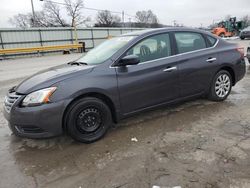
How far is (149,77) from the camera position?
4156mm

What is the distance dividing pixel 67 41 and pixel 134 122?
24.1m

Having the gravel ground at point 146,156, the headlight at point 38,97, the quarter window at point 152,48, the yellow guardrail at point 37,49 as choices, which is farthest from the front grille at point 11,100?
the yellow guardrail at point 37,49

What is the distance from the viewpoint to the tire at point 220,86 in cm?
513

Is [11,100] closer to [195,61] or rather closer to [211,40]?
[195,61]

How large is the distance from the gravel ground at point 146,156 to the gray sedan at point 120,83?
32 centimetres

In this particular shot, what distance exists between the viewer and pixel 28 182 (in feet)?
9.42

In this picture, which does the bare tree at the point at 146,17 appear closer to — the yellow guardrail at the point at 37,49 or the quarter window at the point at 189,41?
the yellow guardrail at the point at 37,49

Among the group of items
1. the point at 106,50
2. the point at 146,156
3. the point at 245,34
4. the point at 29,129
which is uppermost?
the point at 106,50

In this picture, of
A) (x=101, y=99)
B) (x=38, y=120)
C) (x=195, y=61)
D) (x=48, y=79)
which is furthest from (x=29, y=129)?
(x=195, y=61)

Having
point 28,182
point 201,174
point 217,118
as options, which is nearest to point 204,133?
point 217,118

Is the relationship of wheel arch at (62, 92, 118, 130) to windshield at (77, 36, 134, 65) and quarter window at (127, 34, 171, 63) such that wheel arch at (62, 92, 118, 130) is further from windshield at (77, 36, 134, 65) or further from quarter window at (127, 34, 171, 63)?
quarter window at (127, 34, 171, 63)

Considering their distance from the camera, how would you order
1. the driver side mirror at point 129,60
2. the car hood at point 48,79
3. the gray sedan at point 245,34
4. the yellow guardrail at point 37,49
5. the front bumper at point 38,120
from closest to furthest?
the front bumper at point 38,120
the car hood at point 48,79
the driver side mirror at point 129,60
the yellow guardrail at point 37,49
the gray sedan at point 245,34

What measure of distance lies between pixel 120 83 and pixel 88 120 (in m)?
0.76

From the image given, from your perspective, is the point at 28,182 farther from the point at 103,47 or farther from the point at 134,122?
the point at 103,47
